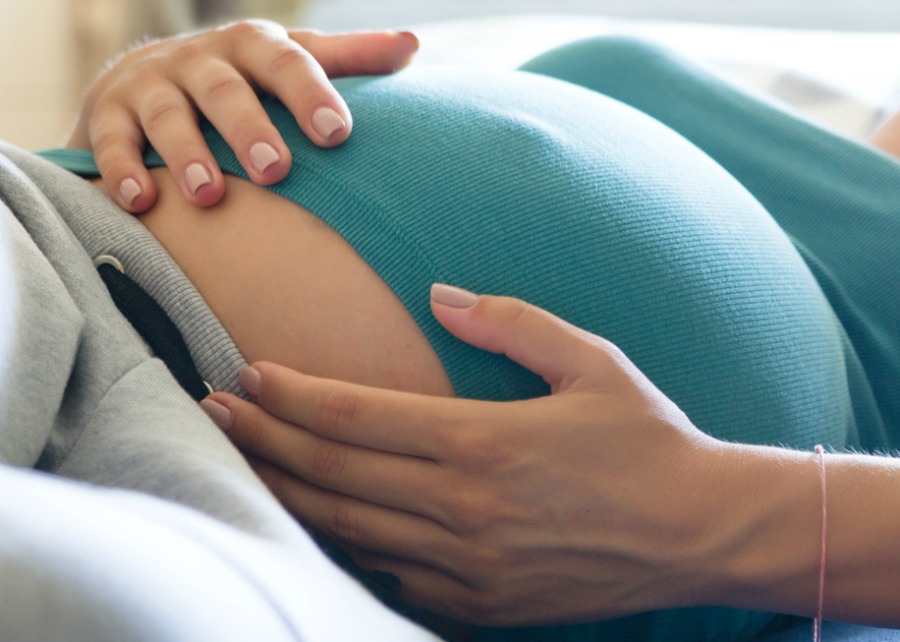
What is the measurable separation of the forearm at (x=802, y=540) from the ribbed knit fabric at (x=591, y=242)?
6cm

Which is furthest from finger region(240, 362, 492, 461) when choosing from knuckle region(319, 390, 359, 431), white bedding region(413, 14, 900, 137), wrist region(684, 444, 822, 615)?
white bedding region(413, 14, 900, 137)

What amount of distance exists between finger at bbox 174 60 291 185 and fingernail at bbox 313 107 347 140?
1.1 inches

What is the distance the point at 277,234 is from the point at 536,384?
0.21 m

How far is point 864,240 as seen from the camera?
0.84 meters

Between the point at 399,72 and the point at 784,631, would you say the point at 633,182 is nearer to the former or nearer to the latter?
the point at 399,72

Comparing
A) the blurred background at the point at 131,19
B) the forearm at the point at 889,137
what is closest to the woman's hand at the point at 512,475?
the forearm at the point at 889,137

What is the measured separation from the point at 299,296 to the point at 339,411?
0.10 m

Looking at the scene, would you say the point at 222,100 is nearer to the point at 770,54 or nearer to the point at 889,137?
the point at 889,137

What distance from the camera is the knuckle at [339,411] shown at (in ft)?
1.77

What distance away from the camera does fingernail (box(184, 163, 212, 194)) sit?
625mm

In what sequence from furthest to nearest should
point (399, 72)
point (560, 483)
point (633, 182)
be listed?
1. point (399, 72)
2. point (633, 182)
3. point (560, 483)

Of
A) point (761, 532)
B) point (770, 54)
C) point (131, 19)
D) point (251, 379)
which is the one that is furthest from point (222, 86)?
point (131, 19)

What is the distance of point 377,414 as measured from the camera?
537 mm

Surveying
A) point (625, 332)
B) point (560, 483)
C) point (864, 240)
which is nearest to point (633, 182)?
point (625, 332)
